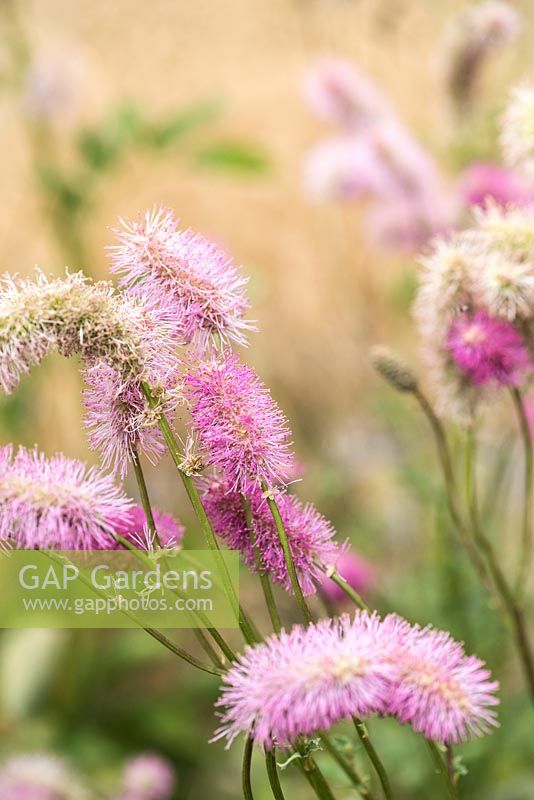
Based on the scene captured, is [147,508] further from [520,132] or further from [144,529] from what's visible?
[520,132]

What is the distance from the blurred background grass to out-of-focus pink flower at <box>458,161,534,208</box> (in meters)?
0.16

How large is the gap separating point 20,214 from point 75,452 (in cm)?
70

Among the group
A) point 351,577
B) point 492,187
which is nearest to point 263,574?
point 351,577

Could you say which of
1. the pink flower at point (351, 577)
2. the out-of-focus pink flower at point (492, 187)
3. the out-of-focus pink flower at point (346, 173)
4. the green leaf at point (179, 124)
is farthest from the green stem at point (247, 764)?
the green leaf at point (179, 124)

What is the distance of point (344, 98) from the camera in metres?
1.18

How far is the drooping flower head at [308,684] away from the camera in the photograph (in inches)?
16.4

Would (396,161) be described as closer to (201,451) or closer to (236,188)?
(201,451)

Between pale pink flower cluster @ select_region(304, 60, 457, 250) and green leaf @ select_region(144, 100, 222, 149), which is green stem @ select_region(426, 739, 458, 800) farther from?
green leaf @ select_region(144, 100, 222, 149)

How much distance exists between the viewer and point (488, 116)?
120 cm

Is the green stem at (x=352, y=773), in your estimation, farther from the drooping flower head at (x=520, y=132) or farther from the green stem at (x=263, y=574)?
the drooping flower head at (x=520, y=132)

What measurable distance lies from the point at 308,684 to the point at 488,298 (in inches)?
12.4

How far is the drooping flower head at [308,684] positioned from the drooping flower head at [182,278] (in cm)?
16

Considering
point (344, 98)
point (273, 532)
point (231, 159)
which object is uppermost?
point (231, 159)

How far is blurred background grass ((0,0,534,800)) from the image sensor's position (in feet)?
4.20
